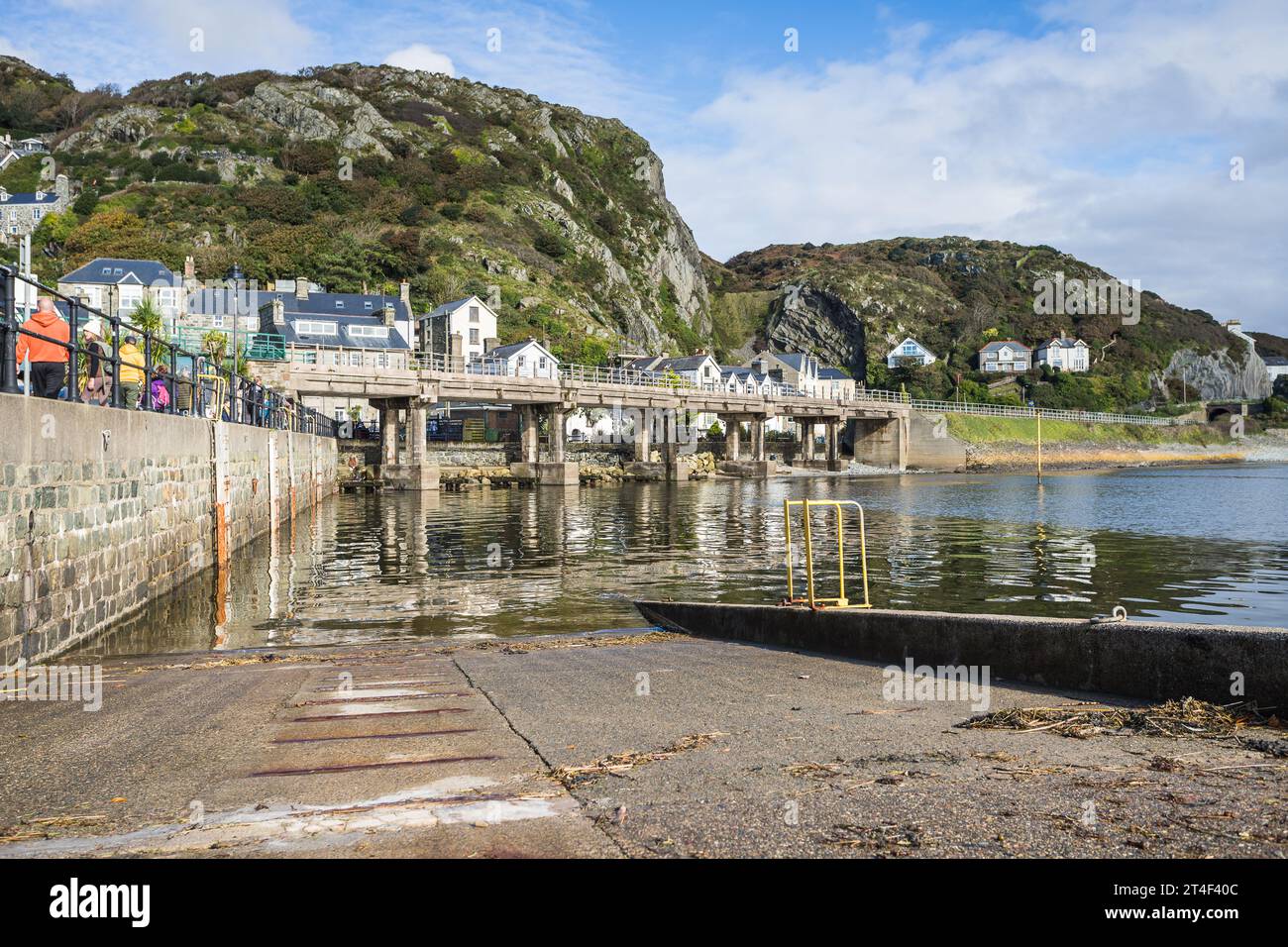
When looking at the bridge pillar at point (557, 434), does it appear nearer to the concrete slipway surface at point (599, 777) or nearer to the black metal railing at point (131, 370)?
the black metal railing at point (131, 370)

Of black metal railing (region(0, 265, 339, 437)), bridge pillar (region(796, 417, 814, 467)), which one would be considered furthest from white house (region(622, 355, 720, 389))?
black metal railing (region(0, 265, 339, 437))

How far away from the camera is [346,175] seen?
14225cm

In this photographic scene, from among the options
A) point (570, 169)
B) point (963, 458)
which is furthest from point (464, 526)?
point (570, 169)

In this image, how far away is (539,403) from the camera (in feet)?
228

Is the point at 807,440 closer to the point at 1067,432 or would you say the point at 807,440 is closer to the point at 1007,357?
the point at 1067,432

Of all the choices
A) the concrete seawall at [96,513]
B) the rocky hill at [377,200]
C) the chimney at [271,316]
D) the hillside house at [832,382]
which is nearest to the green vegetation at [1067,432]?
the hillside house at [832,382]

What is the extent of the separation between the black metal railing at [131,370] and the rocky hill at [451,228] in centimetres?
8246

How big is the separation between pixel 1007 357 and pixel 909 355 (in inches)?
723

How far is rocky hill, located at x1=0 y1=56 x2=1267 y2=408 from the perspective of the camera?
380ft

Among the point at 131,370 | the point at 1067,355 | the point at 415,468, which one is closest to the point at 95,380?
the point at 131,370

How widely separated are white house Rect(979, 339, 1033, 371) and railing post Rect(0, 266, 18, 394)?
17247 cm

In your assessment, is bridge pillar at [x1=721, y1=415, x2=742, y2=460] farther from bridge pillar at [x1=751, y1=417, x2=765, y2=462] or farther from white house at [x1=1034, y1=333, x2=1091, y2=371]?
white house at [x1=1034, y1=333, x2=1091, y2=371]

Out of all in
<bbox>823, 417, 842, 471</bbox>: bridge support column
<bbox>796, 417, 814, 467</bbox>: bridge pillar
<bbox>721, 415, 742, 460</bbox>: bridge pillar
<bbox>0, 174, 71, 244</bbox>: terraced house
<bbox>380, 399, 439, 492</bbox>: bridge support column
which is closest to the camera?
<bbox>380, 399, 439, 492</bbox>: bridge support column
